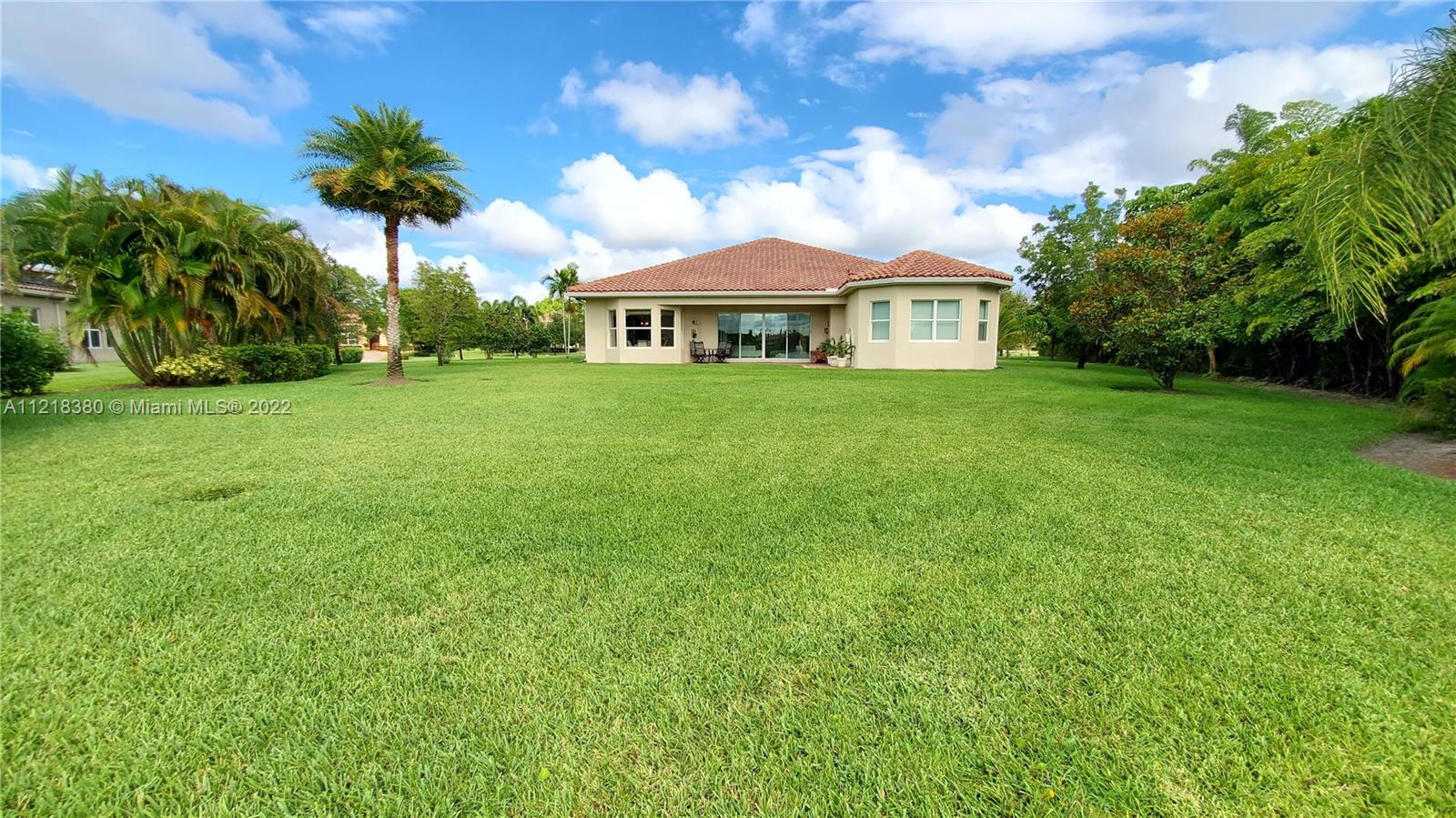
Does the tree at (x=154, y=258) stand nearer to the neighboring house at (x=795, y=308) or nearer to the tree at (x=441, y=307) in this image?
the tree at (x=441, y=307)

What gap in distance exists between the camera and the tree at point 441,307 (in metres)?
22.6

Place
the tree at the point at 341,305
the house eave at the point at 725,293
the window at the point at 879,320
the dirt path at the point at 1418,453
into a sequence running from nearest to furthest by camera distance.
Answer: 1. the dirt path at the point at 1418,453
2. the window at the point at 879,320
3. the tree at the point at 341,305
4. the house eave at the point at 725,293

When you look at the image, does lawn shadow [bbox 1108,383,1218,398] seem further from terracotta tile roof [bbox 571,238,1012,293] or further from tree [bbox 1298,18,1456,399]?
tree [bbox 1298,18,1456,399]

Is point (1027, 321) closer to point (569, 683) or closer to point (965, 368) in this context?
point (965, 368)

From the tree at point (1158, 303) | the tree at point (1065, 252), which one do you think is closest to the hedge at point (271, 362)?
the tree at point (1158, 303)

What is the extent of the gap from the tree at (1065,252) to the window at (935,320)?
9049mm

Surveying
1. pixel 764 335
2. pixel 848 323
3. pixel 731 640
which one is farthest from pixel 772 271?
pixel 731 640

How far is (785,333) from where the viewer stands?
24.0 m

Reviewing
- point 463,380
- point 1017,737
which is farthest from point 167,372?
point 1017,737

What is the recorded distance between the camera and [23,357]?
9.48 metres

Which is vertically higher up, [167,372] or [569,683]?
[167,372]

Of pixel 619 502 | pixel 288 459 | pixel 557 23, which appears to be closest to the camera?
pixel 619 502

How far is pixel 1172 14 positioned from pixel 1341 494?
8.17 metres

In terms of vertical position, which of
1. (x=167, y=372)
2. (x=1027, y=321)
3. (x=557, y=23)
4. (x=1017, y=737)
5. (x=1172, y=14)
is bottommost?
(x=1017, y=737)
